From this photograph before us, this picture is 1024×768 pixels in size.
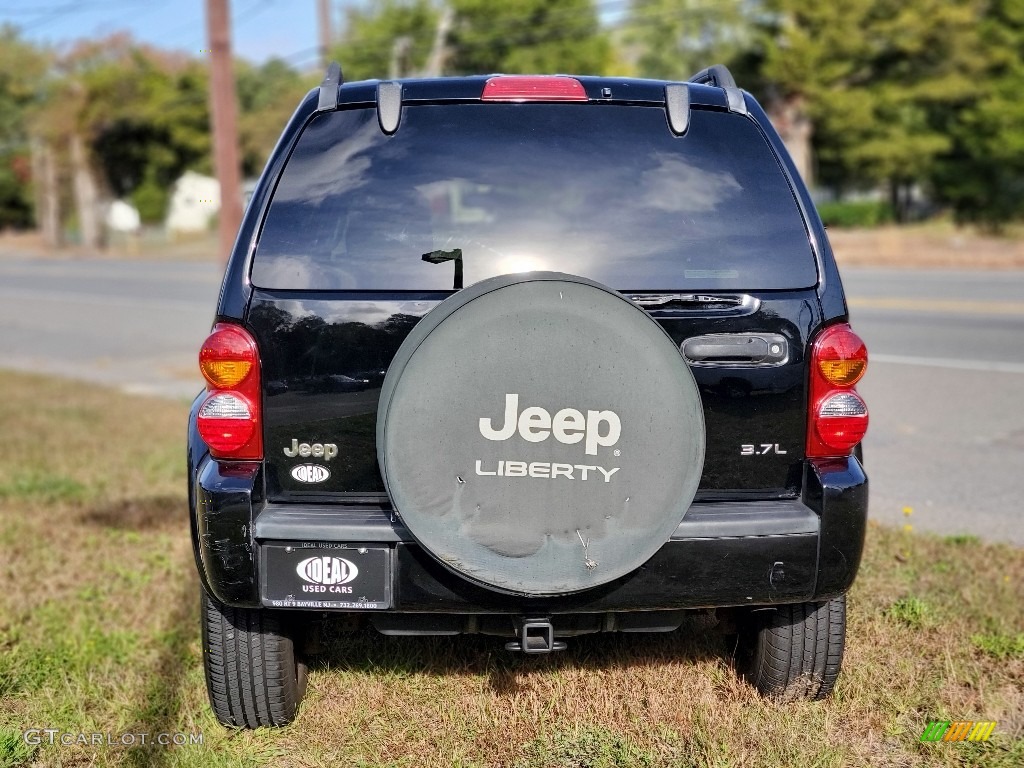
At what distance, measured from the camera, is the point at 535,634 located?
286cm

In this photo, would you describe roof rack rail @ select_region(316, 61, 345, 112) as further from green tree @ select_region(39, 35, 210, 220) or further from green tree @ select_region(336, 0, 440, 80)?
green tree @ select_region(39, 35, 210, 220)

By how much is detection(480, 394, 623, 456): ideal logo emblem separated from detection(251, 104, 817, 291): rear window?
403 millimetres

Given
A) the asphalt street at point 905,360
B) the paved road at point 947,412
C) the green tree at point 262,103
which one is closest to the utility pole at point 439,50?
the green tree at point 262,103

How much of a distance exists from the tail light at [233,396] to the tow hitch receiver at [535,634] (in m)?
0.82

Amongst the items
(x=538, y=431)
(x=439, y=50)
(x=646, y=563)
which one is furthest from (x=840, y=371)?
(x=439, y=50)

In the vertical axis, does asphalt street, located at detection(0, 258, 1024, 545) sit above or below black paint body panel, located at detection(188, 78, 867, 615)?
below

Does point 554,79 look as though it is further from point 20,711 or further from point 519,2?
point 519,2

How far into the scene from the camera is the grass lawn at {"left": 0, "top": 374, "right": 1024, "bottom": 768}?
3062mm

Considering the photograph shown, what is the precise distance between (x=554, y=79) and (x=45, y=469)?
4.90 metres

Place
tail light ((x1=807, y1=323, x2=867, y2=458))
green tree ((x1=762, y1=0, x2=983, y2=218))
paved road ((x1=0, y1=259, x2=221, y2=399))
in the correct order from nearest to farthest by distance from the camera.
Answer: tail light ((x1=807, y1=323, x2=867, y2=458)) → paved road ((x1=0, y1=259, x2=221, y2=399)) → green tree ((x1=762, y1=0, x2=983, y2=218))

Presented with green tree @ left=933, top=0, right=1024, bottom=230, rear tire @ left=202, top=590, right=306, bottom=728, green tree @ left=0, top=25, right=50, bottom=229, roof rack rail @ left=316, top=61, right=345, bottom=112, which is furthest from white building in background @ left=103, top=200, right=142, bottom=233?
rear tire @ left=202, top=590, right=306, bottom=728

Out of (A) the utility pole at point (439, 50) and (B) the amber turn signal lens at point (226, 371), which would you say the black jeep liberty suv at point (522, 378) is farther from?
(A) the utility pole at point (439, 50)

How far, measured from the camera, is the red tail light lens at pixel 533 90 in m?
3.01

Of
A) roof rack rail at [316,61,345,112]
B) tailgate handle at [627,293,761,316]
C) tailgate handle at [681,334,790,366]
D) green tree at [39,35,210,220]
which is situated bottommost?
green tree at [39,35,210,220]
